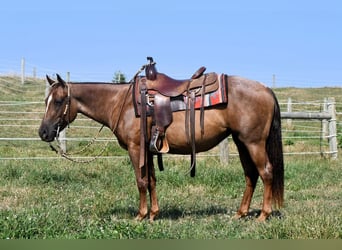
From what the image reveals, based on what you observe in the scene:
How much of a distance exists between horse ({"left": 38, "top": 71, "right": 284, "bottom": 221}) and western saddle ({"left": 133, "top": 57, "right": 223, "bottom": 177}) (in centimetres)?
8

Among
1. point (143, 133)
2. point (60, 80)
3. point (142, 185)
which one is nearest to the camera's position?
point (143, 133)

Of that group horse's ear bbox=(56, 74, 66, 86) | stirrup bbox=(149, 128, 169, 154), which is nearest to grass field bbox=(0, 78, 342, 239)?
stirrup bbox=(149, 128, 169, 154)

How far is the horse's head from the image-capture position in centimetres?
575

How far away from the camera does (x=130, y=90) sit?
5.83m

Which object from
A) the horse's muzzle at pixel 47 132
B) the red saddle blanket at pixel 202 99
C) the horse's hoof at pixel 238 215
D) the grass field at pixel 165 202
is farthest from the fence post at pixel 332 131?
the horse's muzzle at pixel 47 132

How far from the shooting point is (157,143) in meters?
5.49

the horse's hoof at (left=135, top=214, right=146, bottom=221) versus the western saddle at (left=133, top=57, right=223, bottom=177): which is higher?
the western saddle at (left=133, top=57, right=223, bottom=177)

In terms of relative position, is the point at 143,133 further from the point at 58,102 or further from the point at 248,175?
the point at 248,175

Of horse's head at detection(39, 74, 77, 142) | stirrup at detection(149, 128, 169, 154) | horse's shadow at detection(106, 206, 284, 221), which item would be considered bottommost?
horse's shadow at detection(106, 206, 284, 221)

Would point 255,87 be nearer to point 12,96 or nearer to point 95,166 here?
point 95,166

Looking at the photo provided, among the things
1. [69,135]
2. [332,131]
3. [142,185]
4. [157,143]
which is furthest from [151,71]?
[69,135]

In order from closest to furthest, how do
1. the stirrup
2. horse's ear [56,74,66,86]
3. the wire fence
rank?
the stirrup, horse's ear [56,74,66,86], the wire fence

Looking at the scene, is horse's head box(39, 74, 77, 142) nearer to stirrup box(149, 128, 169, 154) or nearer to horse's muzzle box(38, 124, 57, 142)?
horse's muzzle box(38, 124, 57, 142)

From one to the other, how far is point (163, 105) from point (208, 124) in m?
0.61
